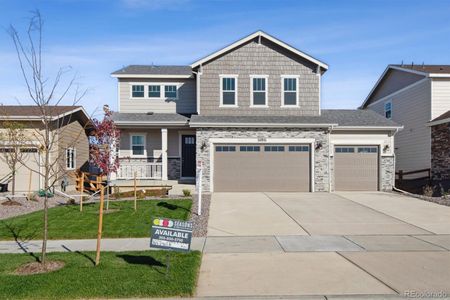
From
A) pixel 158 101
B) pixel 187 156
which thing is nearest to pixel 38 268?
pixel 187 156

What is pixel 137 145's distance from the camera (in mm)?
20469

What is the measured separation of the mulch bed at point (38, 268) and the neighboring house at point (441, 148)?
65.1ft

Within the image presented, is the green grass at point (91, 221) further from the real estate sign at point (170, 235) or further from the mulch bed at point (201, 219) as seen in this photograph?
the real estate sign at point (170, 235)

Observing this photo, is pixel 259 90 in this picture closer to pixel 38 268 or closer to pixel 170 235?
pixel 170 235

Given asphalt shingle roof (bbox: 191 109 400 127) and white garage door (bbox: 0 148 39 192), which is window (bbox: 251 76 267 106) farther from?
white garage door (bbox: 0 148 39 192)

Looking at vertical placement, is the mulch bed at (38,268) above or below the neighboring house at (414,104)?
below

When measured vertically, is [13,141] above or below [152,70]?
below

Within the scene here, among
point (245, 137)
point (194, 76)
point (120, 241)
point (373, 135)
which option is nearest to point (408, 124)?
point (373, 135)

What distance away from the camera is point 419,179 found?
22.0m

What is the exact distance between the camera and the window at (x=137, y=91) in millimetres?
22250

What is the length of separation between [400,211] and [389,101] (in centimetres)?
1614

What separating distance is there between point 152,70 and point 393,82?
56.2ft

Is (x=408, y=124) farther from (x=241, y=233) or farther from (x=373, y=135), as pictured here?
(x=241, y=233)

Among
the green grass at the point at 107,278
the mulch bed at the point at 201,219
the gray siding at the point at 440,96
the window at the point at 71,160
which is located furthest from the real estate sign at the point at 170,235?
the gray siding at the point at 440,96
